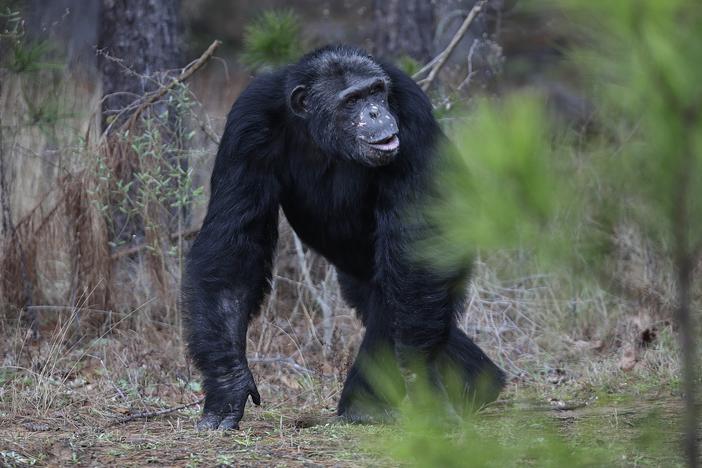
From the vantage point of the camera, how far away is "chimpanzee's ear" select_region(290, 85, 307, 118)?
5.57 metres

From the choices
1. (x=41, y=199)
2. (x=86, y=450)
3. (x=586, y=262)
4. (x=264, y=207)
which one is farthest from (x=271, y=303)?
(x=586, y=262)

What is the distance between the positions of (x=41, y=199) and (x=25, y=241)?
12.7 inches

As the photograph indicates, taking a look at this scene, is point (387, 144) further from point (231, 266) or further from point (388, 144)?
point (231, 266)

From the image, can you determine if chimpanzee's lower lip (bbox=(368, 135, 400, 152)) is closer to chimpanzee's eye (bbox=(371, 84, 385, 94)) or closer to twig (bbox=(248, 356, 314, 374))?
chimpanzee's eye (bbox=(371, 84, 385, 94))

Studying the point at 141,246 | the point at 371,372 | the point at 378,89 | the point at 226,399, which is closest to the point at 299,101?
the point at 378,89

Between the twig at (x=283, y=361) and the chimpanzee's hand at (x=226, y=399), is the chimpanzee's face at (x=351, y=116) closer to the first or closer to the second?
the chimpanzee's hand at (x=226, y=399)

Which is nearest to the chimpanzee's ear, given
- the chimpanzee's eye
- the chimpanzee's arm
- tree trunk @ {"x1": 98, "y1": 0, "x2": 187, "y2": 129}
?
the chimpanzee's arm

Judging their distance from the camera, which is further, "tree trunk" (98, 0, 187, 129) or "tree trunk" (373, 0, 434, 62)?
"tree trunk" (373, 0, 434, 62)

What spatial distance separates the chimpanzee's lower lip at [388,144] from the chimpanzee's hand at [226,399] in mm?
1311

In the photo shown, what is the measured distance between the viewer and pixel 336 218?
5.46m

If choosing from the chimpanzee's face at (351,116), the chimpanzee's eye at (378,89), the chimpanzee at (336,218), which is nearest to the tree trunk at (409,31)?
the chimpanzee at (336,218)

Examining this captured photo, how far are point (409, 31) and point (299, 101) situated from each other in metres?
4.29

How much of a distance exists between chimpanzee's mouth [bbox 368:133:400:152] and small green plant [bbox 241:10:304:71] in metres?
2.49

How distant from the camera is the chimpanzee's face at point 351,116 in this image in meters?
5.18
